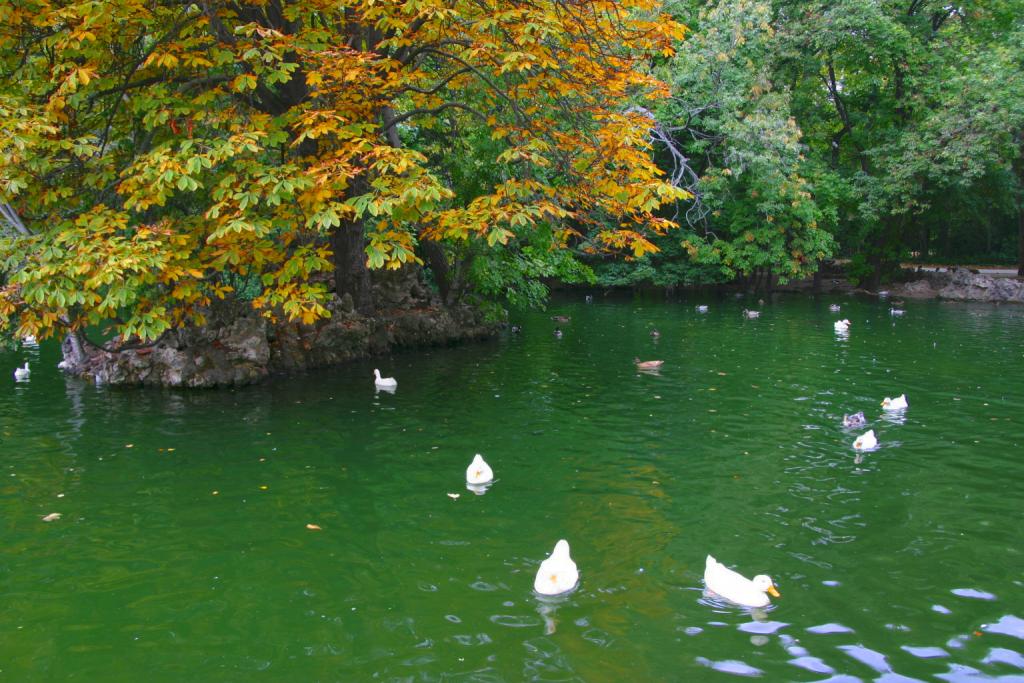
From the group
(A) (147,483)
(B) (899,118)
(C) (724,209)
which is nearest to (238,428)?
(A) (147,483)

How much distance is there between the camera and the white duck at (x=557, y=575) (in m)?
5.91

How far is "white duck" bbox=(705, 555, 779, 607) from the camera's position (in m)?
5.71

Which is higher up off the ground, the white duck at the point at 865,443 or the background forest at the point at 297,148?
the background forest at the point at 297,148

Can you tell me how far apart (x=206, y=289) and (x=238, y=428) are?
3608mm

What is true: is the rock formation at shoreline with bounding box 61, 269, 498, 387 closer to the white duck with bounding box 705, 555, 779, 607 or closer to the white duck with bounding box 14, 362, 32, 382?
the white duck with bounding box 14, 362, 32, 382

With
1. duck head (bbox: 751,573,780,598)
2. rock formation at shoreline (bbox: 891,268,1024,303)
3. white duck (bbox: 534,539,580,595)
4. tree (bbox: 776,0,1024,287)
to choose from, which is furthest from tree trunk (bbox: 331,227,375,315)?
rock formation at shoreline (bbox: 891,268,1024,303)

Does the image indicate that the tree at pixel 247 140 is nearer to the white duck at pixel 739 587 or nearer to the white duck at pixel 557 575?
the white duck at pixel 557 575

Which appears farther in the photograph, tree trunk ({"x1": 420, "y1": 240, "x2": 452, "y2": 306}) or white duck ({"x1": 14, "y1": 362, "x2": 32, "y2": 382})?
tree trunk ({"x1": 420, "y1": 240, "x2": 452, "y2": 306})

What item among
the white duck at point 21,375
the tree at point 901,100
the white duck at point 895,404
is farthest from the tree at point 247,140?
the tree at point 901,100

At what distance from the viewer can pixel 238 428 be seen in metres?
11.1

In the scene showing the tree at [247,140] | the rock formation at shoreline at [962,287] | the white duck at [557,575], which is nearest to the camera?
the white duck at [557,575]

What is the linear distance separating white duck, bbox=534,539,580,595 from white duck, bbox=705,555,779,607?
1.03 meters

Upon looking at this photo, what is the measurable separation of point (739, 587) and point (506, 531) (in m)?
2.26

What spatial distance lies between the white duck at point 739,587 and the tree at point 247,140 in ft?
18.3
